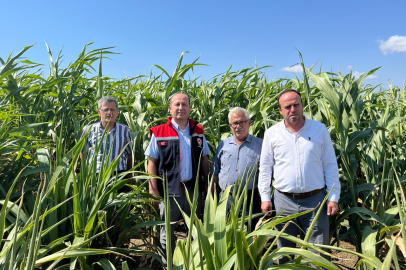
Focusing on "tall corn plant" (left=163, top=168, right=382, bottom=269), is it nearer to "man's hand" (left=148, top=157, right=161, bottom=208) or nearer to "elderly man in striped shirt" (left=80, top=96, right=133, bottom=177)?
"man's hand" (left=148, top=157, right=161, bottom=208)

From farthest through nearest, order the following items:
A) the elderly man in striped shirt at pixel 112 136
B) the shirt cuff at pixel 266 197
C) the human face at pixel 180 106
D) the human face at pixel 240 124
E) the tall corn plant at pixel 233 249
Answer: the elderly man in striped shirt at pixel 112 136 → the human face at pixel 180 106 → the human face at pixel 240 124 → the shirt cuff at pixel 266 197 → the tall corn plant at pixel 233 249

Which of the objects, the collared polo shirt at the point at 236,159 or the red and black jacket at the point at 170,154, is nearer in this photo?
the collared polo shirt at the point at 236,159

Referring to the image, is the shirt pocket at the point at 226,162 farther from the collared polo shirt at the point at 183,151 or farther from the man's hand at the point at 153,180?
the man's hand at the point at 153,180

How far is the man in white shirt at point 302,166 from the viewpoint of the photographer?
1812mm

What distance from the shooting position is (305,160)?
1816 mm

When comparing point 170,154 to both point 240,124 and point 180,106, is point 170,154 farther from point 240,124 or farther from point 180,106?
point 240,124

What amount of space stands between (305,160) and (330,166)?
0.17 metres

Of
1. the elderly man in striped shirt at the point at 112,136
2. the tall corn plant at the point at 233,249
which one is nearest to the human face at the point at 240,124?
the elderly man in striped shirt at the point at 112,136

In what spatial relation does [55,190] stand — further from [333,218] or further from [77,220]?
[333,218]

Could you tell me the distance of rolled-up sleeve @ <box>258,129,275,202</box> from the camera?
1.94m

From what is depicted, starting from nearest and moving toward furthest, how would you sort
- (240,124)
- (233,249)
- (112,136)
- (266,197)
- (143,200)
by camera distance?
1. (233,249)
2. (143,200)
3. (266,197)
4. (240,124)
5. (112,136)

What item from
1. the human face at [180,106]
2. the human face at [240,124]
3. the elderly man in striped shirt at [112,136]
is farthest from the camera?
the elderly man in striped shirt at [112,136]

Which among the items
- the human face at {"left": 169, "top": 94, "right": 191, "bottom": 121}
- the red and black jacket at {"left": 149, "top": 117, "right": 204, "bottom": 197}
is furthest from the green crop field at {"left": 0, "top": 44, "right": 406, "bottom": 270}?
the human face at {"left": 169, "top": 94, "right": 191, "bottom": 121}

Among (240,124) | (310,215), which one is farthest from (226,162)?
(310,215)
